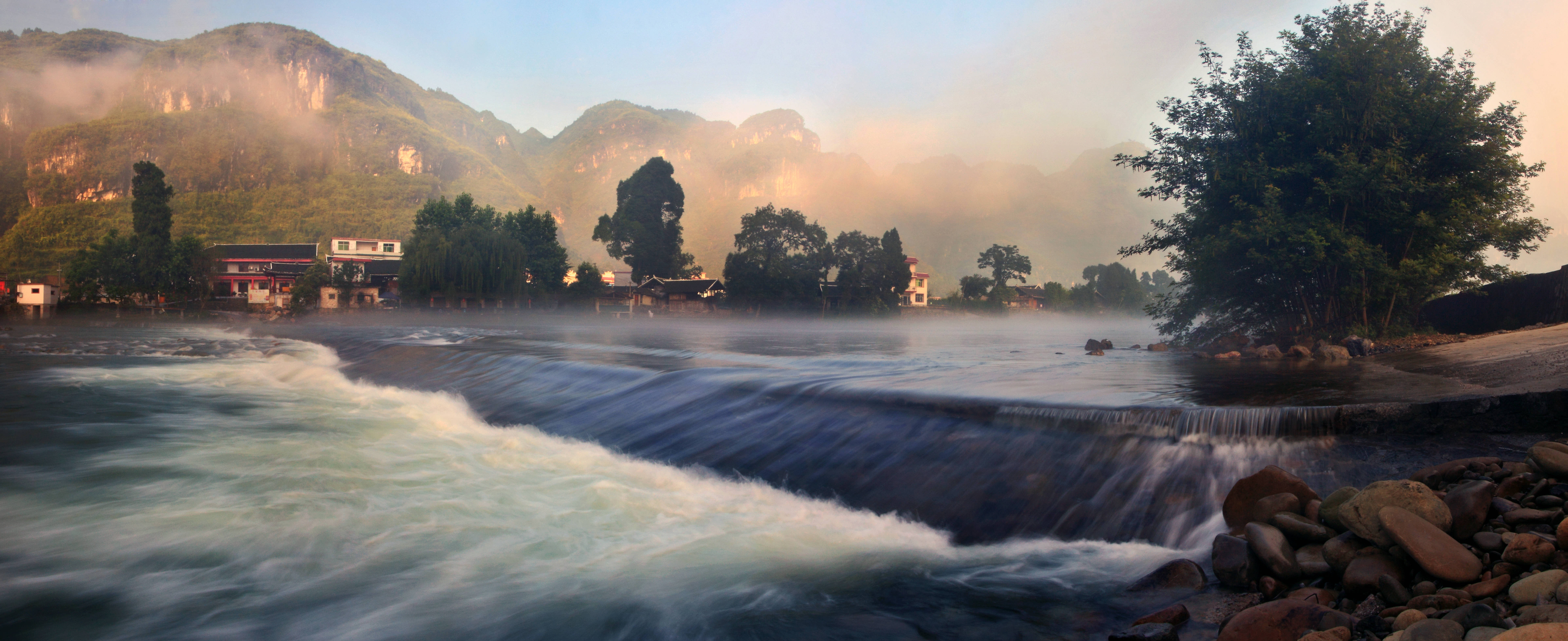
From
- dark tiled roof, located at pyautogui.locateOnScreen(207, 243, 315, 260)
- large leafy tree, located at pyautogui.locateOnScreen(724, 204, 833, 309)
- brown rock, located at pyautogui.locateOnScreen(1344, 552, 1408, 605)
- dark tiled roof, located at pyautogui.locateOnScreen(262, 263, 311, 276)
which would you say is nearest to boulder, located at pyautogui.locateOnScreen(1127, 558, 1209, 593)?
brown rock, located at pyautogui.locateOnScreen(1344, 552, 1408, 605)

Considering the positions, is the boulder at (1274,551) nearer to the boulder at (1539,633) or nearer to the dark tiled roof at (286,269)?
the boulder at (1539,633)

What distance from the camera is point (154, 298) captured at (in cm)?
5288

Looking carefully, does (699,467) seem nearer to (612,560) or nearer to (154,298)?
(612,560)

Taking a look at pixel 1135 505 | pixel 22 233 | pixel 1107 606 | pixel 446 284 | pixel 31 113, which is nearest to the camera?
pixel 1107 606

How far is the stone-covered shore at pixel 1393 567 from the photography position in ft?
8.97

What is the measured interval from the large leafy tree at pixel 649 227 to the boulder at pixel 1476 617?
71847 mm

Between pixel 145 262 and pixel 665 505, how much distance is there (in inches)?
2487

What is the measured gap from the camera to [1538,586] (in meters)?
2.71

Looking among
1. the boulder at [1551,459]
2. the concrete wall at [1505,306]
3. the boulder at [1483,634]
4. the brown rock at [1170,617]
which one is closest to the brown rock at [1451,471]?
the boulder at [1551,459]

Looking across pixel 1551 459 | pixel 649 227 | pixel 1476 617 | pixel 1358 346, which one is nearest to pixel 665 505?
pixel 1476 617

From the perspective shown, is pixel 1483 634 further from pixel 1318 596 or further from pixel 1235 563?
pixel 1235 563

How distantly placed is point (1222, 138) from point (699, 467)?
16107mm

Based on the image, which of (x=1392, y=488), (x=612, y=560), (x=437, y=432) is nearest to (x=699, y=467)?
(x=612, y=560)

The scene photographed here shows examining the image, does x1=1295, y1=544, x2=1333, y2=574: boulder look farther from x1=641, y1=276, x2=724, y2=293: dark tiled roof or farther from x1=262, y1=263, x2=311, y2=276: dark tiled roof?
x1=262, y1=263, x2=311, y2=276: dark tiled roof
